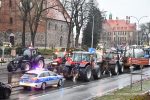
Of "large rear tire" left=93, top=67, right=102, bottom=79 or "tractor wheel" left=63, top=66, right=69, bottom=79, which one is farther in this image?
"large rear tire" left=93, top=67, right=102, bottom=79

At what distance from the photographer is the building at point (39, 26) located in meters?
92.5

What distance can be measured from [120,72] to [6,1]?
178 feet

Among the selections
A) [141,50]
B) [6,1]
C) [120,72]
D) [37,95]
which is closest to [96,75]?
[120,72]

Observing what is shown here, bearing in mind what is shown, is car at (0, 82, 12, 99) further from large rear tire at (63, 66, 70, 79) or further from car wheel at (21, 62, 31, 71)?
car wheel at (21, 62, 31, 71)

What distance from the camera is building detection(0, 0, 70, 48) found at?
92500 mm

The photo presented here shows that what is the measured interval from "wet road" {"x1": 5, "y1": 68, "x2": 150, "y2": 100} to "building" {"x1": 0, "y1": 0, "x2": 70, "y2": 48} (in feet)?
174

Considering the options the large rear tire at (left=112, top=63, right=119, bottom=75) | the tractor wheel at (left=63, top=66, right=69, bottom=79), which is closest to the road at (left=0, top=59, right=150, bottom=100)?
the tractor wheel at (left=63, top=66, right=69, bottom=79)

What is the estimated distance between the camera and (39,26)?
102m

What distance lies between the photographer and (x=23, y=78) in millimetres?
29516

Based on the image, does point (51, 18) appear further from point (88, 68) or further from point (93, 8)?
point (88, 68)

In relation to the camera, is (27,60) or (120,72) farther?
(120,72)

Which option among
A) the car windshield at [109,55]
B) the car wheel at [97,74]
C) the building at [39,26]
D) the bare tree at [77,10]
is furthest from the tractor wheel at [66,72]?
the bare tree at [77,10]

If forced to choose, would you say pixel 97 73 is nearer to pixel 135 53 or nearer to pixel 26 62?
pixel 26 62

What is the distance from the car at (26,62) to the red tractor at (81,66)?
224 inches
